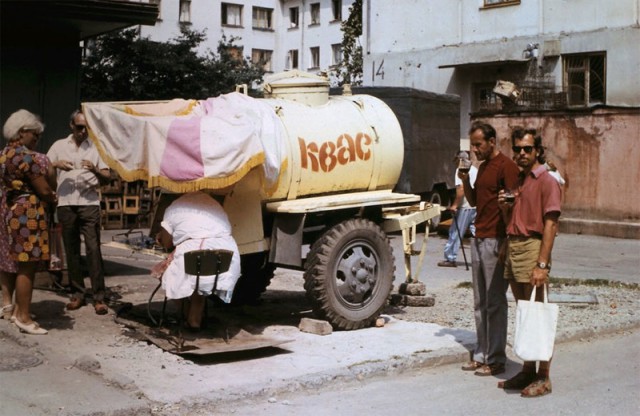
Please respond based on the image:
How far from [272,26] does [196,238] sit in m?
54.7

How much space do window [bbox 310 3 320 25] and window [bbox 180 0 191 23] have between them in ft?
25.9

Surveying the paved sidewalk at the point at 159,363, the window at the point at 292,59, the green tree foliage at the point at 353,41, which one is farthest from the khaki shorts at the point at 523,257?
the window at the point at 292,59

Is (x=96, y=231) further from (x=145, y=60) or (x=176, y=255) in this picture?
(x=145, y=60)

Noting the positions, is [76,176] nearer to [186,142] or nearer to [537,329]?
[186,142]

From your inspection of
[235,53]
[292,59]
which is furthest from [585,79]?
[292,59]

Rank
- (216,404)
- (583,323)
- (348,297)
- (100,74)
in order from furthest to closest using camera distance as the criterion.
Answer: (100,74) < (583,323) < (348,297) < (216,404)

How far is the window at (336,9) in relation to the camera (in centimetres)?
5662

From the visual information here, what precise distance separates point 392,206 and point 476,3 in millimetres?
19581

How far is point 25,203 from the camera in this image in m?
8.06

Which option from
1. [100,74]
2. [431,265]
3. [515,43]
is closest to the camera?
[431,265]

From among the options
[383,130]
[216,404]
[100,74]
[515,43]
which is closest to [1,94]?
[383,130]

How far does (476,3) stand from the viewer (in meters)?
27.9

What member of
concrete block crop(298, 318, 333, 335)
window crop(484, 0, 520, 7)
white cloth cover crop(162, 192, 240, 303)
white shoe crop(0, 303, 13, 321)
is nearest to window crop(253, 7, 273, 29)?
window crop(484, 0, 520, 7)

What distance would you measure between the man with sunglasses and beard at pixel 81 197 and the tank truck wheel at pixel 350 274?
88.6 inches
